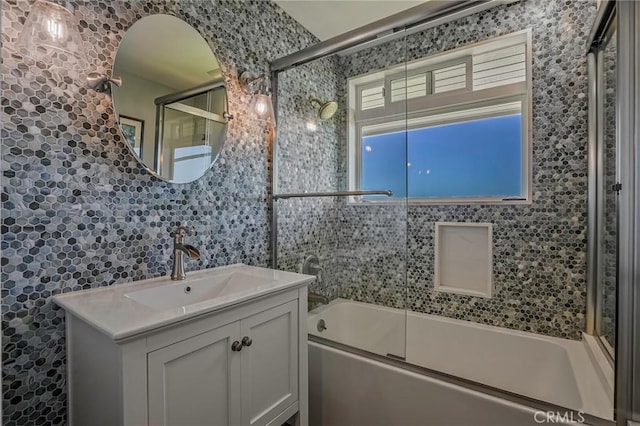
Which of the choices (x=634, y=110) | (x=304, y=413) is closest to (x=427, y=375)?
(x=304, y=413)

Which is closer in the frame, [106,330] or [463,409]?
[106,330]

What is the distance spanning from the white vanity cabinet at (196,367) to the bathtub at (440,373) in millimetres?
358

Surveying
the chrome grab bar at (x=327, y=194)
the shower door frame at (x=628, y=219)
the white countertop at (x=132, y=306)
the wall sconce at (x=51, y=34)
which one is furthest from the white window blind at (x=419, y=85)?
the wall sconce at (x=51, y=34)

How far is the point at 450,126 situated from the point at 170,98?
1.90 m

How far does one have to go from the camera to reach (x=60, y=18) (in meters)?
0.94

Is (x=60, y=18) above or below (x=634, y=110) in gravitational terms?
above

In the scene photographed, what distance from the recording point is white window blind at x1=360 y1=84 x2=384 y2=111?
2.07 m

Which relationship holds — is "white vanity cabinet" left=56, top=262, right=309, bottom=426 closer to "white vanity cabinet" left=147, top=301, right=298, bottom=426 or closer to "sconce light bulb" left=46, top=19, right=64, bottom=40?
"white vanity cabinet" left=147, top=301, right=298, bottom=426

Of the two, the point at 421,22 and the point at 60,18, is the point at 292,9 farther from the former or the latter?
the point at 60,18

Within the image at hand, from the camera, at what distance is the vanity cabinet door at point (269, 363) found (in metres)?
1.07

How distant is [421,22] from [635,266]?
1.36 meters

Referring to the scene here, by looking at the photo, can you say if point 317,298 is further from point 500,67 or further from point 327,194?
point 500,67

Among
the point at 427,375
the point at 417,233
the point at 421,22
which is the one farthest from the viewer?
the point at 417,233

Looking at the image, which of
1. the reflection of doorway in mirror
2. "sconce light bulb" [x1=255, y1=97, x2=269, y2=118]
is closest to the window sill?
"sconce light bulb" [x1=255, y1=97, x2=269, y2=118]
